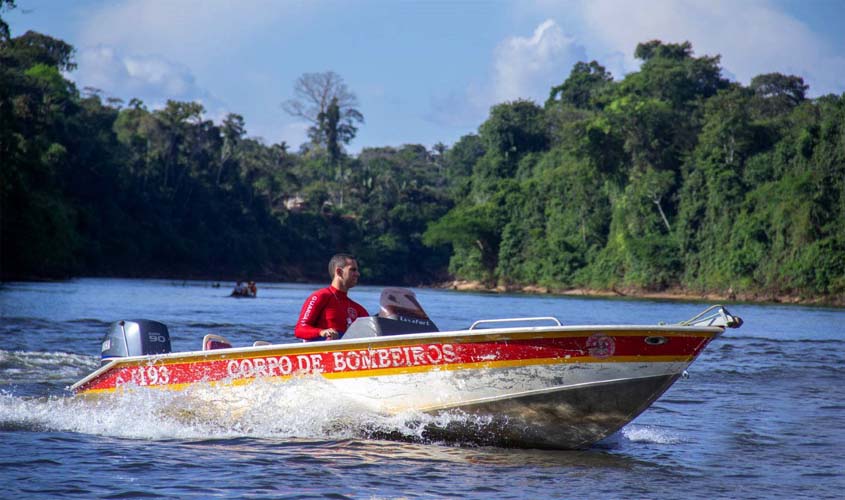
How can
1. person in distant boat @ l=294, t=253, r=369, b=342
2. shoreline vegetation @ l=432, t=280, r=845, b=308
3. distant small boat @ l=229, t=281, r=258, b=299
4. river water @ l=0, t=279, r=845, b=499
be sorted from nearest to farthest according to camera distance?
river water @ l=0, t=279, r=845, b=499 → person in distant boat @ l=294, t=253, r=369, b=342 → distant small boat @ l=229, t=281, r=258, b=299 → shoreline vegetation @ l=432, t=280, r=845, b=308

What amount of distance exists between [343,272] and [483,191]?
77250 millimetres

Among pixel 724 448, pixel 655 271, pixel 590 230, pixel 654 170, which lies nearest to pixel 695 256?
pixel 655 271

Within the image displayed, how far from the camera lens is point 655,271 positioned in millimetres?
61125

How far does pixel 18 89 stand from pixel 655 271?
4138 centimetres

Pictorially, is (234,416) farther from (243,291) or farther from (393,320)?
(243,291)

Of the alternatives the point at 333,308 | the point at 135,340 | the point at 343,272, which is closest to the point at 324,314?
the point at 333,308

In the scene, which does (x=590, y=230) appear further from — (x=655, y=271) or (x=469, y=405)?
(x=469, y=405)

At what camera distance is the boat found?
7496mm

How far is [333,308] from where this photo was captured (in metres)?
8.46

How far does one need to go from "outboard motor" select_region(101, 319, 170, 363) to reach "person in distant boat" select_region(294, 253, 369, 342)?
1657mm

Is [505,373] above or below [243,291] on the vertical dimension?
above

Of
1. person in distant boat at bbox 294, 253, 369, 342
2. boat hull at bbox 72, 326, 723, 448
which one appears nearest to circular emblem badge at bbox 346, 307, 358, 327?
person in distant boat at bbox 294, 253, 369, 342

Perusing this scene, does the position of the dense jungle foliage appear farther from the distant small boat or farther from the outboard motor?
the outboard motor

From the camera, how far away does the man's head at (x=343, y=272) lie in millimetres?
8453
